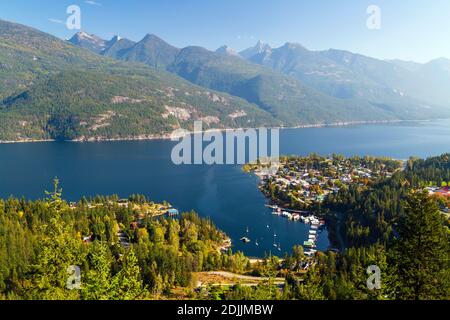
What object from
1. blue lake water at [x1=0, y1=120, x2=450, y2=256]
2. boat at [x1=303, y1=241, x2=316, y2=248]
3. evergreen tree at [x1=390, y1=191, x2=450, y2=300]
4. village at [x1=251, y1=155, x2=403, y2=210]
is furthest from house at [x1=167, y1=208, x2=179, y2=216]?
evergreen tree at [x1=390, y1=191, x2=450, y2=300]

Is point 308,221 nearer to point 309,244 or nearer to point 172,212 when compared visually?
point 309,244

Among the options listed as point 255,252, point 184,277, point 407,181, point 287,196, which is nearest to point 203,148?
point 287,196

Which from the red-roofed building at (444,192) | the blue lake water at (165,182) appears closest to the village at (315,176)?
the blue lake water at (165,182)

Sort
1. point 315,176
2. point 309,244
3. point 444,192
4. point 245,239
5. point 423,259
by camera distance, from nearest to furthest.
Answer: point 423,259 < point 309,244 < point 245,239 < point 444,192 < point 315,176

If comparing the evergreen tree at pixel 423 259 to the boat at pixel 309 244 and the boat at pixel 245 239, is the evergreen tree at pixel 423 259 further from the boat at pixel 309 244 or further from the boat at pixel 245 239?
the boat at pixel 245 239

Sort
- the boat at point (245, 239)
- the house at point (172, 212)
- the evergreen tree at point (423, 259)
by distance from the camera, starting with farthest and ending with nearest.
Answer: the house at point (172, 212), the boat at point (245, 239), the evergreen tree at point (423, 259)

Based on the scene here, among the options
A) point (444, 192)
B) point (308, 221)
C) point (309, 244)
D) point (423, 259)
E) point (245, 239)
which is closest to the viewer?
point (423, 259)

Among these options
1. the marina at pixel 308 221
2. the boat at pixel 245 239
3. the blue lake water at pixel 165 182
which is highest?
the blue lake water at pixel 165 182

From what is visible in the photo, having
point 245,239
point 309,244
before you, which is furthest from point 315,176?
point 245,239

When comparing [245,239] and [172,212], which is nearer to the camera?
[245,239]

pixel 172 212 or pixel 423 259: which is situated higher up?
pixel 423 259

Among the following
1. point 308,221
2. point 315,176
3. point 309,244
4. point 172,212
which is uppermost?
point 315,176

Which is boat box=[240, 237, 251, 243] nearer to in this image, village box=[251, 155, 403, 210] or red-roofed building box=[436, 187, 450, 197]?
village box=[251, 155, 403, 210]
